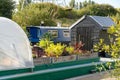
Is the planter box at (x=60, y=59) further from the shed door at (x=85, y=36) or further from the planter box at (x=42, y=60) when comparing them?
the shed door at (x=85, y=36)

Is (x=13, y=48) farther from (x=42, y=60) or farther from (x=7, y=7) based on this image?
(x=7, y=7)

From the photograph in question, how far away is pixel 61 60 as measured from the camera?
11156 mm

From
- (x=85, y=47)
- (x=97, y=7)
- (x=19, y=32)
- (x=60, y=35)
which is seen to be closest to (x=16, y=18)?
(x=60, y=35)

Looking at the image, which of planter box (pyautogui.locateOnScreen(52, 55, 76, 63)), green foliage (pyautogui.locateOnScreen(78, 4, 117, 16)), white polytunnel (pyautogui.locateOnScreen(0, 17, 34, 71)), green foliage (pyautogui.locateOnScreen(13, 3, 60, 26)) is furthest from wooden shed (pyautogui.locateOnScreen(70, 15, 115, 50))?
green foliage (pyautogui.locateOnScreen(78, 4, 117, 16))

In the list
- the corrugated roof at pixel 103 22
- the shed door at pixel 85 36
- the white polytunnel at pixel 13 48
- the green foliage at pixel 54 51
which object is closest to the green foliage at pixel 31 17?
the shed door at pixel 85 36

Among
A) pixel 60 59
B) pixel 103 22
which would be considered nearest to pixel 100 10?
pixel 103 22

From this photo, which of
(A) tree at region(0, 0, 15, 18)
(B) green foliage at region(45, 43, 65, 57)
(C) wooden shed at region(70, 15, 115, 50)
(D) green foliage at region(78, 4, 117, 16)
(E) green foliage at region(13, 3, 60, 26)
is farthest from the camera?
(D) green foliage at region(78, 4, 117, 16)

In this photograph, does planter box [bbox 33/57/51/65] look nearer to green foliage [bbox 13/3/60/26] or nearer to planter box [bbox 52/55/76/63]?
planter box [bbox 52/55/76/63]

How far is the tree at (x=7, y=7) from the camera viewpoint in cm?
2597

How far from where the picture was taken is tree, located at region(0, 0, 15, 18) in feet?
85.2

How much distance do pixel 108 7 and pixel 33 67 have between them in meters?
33.9

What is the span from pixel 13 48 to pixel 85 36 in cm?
849

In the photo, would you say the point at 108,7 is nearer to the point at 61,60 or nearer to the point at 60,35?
the point at 60,35

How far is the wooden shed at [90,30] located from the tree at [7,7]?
31.2 feet
